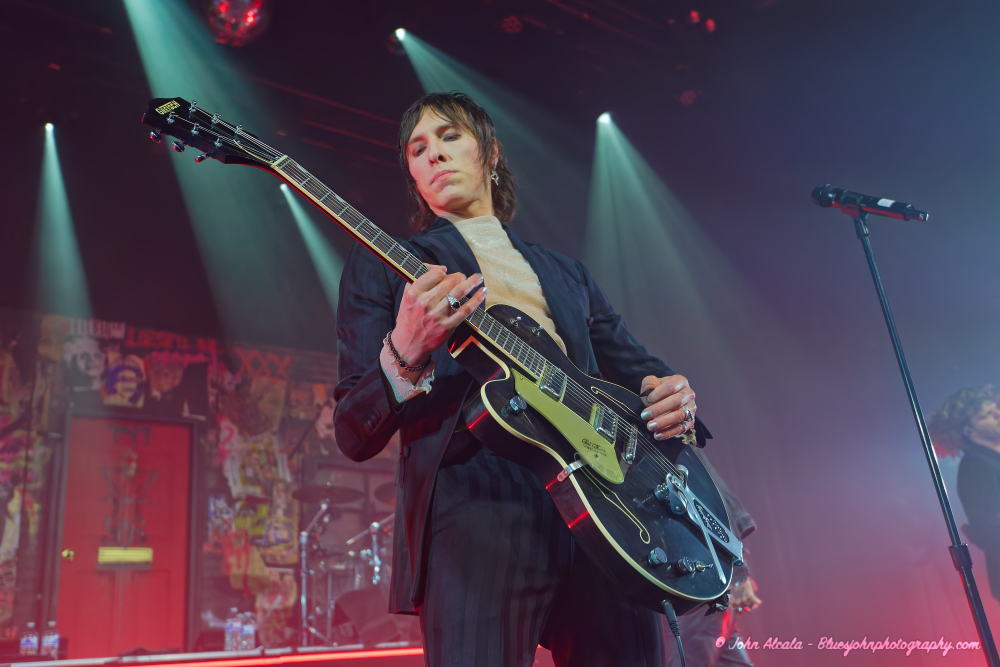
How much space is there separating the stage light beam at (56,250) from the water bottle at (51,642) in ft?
11.6

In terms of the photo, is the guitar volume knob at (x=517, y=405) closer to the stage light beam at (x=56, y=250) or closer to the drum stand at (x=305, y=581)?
the stage light beam at (x=56, y=250)

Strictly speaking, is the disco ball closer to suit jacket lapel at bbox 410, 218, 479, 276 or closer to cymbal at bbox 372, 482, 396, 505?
suit jacket lapel at bbox 410, 218, 479, 276

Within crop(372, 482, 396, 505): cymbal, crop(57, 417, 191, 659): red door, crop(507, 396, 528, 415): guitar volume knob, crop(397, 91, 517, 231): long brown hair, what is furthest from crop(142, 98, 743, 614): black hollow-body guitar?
crop(372, 482, 396, 505): cymbal

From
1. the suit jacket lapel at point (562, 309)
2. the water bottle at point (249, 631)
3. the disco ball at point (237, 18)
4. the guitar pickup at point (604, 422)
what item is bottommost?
the water bottle at point (249, 631)

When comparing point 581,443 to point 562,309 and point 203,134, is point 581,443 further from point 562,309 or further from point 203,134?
point 203,134

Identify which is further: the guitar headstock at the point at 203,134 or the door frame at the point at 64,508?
the door frame at the point at 64,508

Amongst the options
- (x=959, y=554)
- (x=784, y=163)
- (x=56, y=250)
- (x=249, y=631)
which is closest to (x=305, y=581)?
(x=249, y=631)

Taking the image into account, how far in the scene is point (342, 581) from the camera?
29.1 feet

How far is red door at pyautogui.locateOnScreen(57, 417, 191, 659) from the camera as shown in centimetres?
802

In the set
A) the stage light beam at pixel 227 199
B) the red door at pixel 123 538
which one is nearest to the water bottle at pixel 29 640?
the red door at pixel 123 538

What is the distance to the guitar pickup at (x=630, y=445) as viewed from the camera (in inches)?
56.5

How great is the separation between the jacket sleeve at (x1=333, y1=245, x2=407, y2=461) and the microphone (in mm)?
2372

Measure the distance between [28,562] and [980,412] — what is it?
950 cm

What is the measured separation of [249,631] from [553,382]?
8.59 meters
